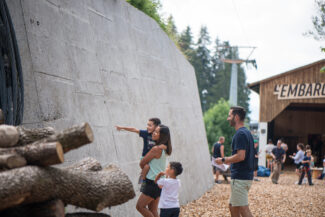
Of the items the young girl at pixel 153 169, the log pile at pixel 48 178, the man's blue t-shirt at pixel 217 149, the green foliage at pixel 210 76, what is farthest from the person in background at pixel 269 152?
the green foliage at pixel 210 76

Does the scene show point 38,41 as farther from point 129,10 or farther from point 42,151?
point 129,10

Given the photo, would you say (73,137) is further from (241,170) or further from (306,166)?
(306,166)

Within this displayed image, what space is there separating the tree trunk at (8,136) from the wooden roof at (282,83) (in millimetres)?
21976

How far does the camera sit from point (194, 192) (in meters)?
10.2

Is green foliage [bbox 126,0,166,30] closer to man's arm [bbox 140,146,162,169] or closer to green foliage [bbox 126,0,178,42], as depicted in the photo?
green foliage [bbox 126,0,178,42]

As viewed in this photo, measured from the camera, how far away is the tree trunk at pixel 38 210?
316 centimetres

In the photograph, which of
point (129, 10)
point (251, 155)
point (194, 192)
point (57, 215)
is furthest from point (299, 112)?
point (57, 215)

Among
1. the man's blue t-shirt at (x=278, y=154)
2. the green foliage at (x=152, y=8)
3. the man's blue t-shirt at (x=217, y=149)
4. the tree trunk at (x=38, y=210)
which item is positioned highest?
the green foliage at (x=152, y=8)

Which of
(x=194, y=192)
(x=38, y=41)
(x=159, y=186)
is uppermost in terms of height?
(x=38, y=41)

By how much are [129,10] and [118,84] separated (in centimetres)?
226

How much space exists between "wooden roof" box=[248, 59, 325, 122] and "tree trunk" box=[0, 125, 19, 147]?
22.0 m

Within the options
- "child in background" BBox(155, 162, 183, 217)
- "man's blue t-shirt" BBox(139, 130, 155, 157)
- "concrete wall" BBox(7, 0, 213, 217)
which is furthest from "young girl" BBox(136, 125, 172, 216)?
"concrete wall" BBox(7, 0, 213, 217)

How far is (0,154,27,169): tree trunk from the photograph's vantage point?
298cm

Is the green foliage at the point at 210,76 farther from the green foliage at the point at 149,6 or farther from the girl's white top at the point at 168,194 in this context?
the girl's white top at the point at 168,194
